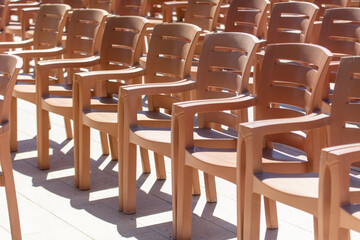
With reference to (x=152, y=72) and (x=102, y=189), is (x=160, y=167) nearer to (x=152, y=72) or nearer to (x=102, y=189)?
(x=102, y=189)

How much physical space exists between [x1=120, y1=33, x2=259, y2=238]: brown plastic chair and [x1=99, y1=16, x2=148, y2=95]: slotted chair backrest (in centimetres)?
72

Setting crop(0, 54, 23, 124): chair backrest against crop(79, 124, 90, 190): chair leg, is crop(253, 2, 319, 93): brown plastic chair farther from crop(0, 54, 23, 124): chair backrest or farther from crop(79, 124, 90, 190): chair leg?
crop(0, 54, 23, 124): chair backrest

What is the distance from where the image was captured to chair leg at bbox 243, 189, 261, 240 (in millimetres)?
3201

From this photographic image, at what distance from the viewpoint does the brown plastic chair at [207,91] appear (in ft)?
13.0

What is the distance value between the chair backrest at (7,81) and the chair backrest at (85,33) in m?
1.91

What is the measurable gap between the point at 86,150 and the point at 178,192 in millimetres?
1063

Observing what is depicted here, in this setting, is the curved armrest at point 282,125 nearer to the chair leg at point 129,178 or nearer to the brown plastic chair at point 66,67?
the chair leg at point 129,178

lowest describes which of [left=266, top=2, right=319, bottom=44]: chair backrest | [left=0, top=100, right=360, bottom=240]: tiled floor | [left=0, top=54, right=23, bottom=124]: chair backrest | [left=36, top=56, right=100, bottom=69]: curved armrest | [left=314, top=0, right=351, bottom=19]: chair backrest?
[left=0, top=100, right=360, bottom=240]: tiled floor

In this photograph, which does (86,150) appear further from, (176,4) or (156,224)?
(176,4)

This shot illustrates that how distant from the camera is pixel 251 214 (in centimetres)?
321

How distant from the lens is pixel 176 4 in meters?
7.72

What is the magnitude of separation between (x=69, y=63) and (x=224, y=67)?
1.41 meters

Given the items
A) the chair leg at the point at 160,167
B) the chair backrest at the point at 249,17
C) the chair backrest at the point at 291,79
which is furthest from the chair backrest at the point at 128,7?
the chair backrest at the point at 291,79

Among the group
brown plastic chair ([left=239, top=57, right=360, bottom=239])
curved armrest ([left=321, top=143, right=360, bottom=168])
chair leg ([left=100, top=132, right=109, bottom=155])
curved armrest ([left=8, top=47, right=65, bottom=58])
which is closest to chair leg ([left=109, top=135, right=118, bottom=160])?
chair leg ([left=100, top=132, right=109, bottom=155])
